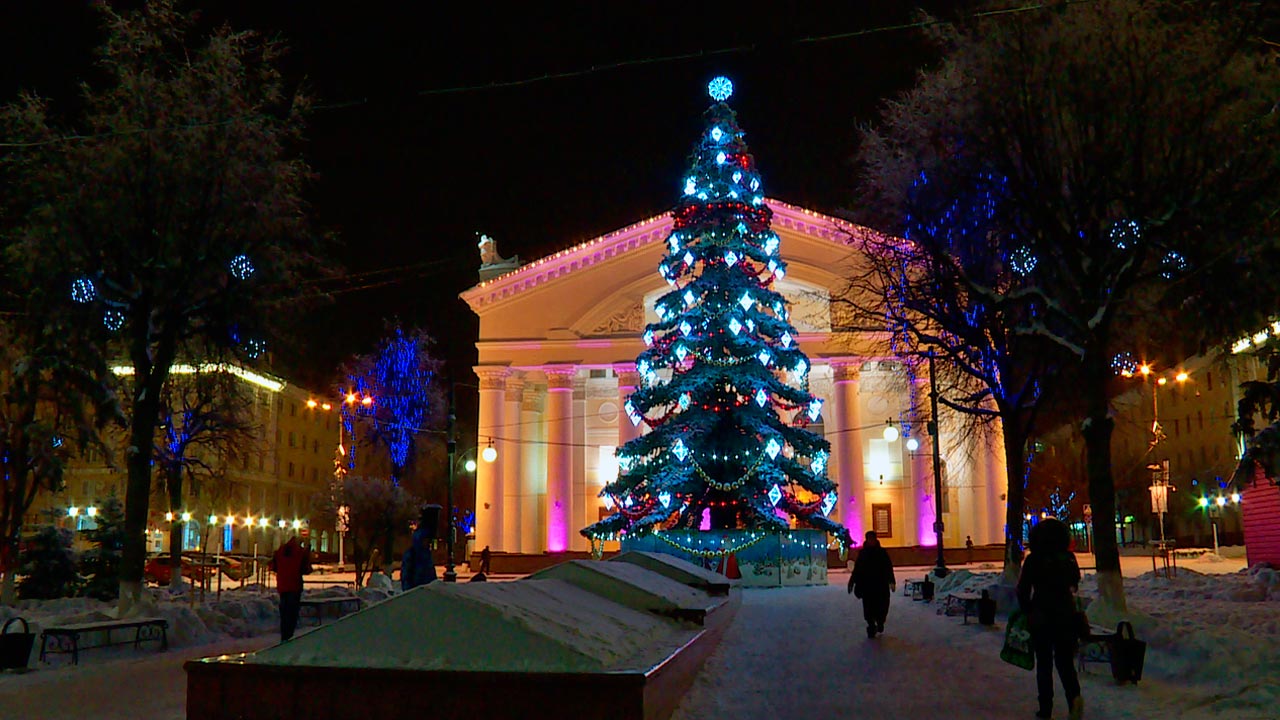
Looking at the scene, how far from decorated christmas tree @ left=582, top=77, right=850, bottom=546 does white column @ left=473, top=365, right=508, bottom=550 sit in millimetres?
16388

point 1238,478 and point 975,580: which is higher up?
point 1238,478

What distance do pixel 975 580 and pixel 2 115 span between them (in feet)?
66.9

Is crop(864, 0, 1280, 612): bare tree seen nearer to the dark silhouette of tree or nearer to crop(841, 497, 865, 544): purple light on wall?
the dark silhouette of tree

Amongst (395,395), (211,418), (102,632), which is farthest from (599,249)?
(102,632)

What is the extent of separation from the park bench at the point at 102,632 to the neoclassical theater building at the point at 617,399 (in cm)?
3238

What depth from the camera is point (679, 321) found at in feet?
108

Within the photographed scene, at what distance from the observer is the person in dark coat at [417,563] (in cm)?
1344

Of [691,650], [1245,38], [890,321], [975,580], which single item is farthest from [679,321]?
[691,650]

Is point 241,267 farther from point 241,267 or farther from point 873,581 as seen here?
point 873,581

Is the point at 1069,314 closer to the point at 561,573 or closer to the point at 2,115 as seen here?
the point at 561,573

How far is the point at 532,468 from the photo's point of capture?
168 feet

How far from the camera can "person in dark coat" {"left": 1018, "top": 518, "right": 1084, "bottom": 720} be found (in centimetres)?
928

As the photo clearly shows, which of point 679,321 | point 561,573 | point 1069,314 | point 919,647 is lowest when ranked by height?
point 919,647

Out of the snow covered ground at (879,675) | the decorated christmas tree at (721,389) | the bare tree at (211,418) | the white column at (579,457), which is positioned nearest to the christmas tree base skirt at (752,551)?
the decorated christmas tree at (721,389)
